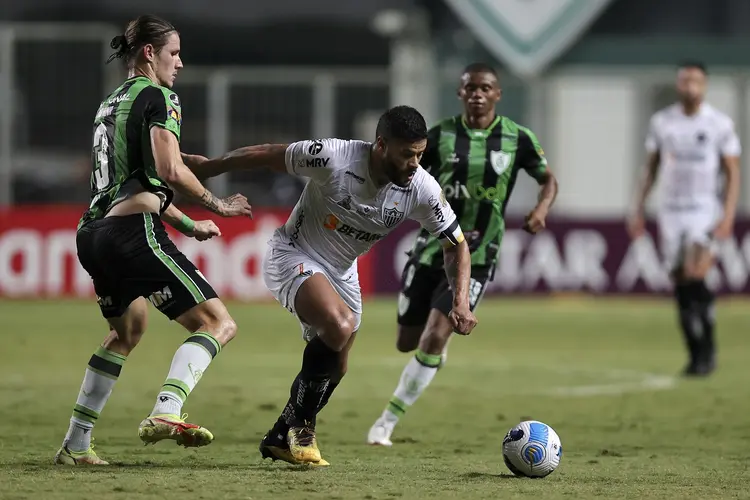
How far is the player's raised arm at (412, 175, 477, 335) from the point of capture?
25.2 feet

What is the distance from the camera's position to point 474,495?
678cm

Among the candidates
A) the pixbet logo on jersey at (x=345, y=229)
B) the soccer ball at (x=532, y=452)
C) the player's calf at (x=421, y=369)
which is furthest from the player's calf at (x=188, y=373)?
the player's calf at (x=421, y=369)

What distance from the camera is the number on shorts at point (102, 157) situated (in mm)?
7367

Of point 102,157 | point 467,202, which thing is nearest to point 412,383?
point 467,202

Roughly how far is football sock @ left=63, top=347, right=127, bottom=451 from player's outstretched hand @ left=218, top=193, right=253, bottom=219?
1.11 m

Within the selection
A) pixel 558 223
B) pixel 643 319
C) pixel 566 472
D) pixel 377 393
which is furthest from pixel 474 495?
pixel 558 223

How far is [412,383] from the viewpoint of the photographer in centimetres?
937

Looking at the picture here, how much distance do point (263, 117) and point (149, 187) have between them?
1481cm

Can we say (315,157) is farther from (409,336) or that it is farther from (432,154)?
(409,336)

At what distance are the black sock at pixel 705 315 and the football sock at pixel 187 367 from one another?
24.3 ft

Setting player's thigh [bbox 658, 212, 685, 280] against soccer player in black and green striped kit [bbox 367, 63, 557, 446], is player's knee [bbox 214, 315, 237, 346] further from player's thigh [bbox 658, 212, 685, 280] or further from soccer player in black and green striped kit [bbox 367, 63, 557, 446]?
player's thigh [bbox 658, 212, 685, 280]

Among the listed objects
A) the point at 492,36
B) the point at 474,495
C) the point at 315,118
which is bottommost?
the point at 474,495

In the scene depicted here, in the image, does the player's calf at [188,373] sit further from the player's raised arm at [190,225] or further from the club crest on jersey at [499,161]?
the club crest on jersey at [499,161]

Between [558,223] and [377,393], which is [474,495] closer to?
[377,393]
